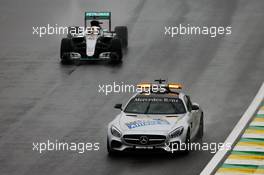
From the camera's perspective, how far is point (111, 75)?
116ft

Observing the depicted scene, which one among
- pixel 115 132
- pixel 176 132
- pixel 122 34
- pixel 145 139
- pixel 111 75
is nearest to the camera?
pixel 145 139

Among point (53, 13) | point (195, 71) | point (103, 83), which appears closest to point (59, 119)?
point (103, 83)

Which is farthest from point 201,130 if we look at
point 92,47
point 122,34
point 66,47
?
point 122,34

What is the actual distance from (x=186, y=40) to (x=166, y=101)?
1476cm

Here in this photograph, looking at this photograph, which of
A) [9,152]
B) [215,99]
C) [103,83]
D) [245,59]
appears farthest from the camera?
[245,59]

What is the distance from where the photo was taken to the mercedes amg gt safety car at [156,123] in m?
24.3

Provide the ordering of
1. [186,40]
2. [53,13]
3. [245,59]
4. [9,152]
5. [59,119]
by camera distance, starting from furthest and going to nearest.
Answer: [53,13]
[186,40]
[245,59]
[59,119]
[9,152]

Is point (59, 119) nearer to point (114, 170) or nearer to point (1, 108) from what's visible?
point (1, 108)

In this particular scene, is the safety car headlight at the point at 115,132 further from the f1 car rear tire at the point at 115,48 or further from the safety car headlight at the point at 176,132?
the f1 car rear tire at the point at 115,48

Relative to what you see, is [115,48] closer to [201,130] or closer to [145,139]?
[201,130]

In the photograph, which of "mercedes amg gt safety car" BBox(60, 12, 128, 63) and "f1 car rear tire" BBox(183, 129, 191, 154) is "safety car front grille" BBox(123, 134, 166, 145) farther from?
"mercedes amg gt safety car" BBox(60, 12, 128, 63)

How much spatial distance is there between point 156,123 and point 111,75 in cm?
1068

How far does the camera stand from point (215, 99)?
3148 centimetres

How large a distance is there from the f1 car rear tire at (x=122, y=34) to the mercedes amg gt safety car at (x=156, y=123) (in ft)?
43.6
